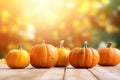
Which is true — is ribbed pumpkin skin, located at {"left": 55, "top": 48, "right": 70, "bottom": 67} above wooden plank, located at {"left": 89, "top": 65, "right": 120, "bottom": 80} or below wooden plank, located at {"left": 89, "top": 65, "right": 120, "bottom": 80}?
above

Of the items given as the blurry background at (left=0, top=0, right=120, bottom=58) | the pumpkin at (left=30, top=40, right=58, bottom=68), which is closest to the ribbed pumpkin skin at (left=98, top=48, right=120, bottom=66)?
the pumpkin at (left=30, top=40, right=58, bottom=68)

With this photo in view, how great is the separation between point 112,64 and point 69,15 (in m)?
1.59

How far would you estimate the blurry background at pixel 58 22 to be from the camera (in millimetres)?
3549

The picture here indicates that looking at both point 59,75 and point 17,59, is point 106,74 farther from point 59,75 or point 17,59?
point 17,59

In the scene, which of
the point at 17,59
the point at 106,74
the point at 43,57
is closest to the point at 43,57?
the point at 43,57

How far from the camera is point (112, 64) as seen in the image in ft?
6.77

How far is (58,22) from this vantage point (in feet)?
11.8

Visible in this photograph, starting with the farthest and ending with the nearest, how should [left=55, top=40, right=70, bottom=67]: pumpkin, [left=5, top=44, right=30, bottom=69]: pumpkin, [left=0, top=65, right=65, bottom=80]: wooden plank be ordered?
[left=55, top=40, right=70, bottom=67]: pumpkin, [left=5, top=44, right=30, bottom=69]: pumpkin, [left=0, top=65, right=65, bottom=80]: wooden plank

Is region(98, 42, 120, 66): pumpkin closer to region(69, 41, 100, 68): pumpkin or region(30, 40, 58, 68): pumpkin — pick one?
region(69, 41, 100, 68): pumpkin

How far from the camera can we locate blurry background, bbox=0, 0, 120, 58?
140 inches

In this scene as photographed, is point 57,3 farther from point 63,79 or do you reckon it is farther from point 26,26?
point 63,79

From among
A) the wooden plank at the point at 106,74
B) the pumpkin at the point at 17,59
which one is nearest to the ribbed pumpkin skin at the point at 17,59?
the pumpkin at the point at 17,59

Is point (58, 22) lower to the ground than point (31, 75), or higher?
higher

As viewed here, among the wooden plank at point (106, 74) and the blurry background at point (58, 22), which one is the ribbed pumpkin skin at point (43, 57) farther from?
the blurry background at point (58, 22)
